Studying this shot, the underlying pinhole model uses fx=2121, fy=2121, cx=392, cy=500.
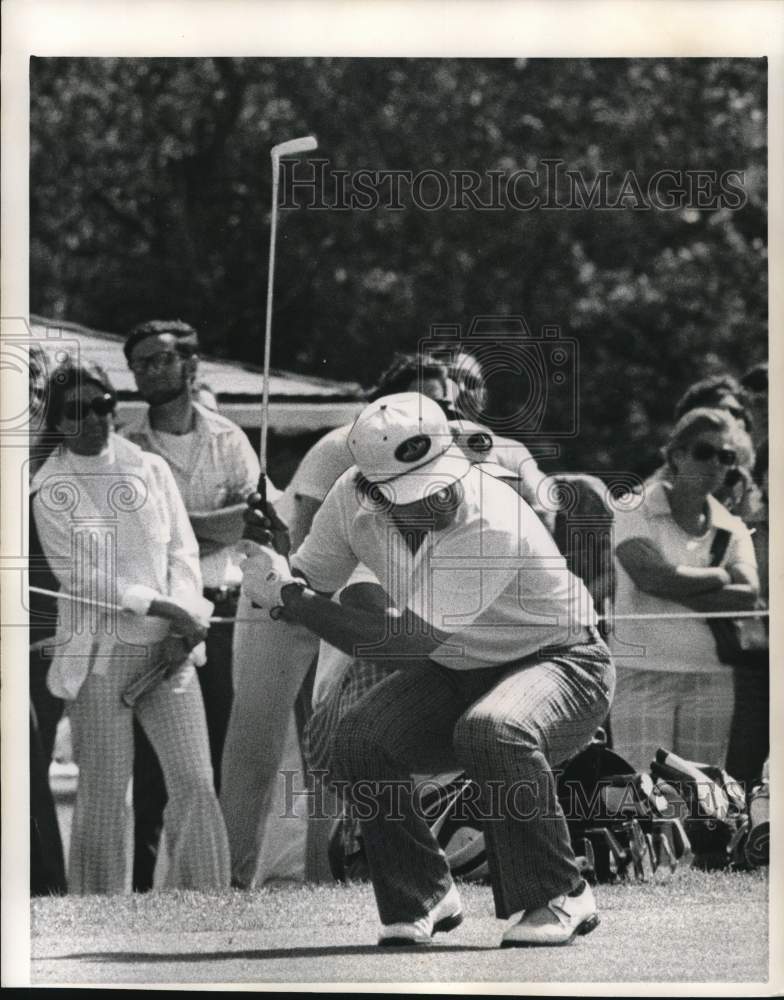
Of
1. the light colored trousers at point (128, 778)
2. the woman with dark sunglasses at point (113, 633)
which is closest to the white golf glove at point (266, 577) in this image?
the woman with dark sunglasses at point (113, 633)

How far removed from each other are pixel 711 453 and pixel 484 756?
134 centimetres

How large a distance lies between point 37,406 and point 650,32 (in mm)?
2486

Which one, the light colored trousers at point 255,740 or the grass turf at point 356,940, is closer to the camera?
the grass turf at point 356,940

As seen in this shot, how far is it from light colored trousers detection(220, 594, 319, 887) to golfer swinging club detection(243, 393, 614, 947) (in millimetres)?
167

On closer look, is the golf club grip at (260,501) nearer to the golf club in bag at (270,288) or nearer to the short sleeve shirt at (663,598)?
the golf club in bag at (270,288)

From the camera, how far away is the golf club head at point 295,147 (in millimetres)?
7316

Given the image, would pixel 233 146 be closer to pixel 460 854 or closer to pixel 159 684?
pixel 159 684

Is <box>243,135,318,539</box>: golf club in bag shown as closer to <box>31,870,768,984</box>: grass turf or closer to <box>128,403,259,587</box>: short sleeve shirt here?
<box>128,403,259,587</box>: short sleeve shirt

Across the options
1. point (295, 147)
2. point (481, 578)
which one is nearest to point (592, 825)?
point (481, 578)

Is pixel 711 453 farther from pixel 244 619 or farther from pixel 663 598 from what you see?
pixel 244 619

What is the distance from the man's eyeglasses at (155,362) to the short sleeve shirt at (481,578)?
33.0 inches

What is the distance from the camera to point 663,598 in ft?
24.2

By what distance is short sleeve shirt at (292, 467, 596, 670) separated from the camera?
7.18m

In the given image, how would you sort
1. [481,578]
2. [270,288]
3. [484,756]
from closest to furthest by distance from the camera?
[484,756] → [481,578] → [270,288]
